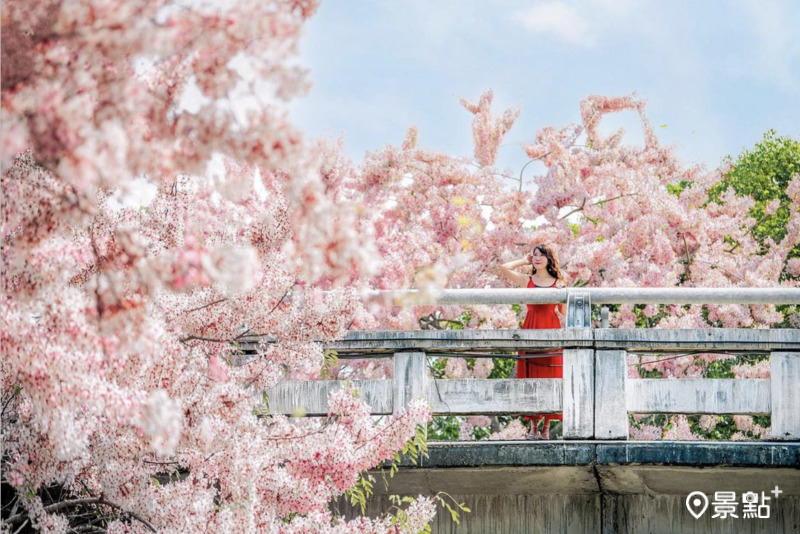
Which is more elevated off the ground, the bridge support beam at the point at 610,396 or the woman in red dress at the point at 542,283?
the woman in red dress at the point at 542,283

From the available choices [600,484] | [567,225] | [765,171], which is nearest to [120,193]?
[600,484]

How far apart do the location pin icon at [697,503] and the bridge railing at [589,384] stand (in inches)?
28.1

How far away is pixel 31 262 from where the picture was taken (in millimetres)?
3816

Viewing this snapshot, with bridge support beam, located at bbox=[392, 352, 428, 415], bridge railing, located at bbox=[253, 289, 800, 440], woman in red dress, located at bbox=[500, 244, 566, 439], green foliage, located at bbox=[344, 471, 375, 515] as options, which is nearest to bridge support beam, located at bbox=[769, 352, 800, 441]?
bridge railing, located at bbox=[253, 289, 800, 440]

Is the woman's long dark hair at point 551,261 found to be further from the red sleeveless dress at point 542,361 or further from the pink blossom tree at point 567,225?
the pink blossom tree at point 567,225

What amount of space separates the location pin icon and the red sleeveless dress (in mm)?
1133

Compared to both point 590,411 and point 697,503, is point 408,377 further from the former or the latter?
point 697,503

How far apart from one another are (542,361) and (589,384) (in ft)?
4.44

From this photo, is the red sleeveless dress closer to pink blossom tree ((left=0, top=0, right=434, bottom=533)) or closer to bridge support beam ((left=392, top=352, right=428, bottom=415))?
bridge support beam ((left=392, top=352, right=428, bottom=415))

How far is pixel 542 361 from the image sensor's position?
29.7 feet

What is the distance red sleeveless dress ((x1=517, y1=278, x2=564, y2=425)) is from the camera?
28.5ft

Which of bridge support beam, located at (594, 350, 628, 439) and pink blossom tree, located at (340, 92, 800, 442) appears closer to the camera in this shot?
bridge support beam, located at (594, 350, 628, 439)

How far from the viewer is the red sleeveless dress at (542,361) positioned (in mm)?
8680

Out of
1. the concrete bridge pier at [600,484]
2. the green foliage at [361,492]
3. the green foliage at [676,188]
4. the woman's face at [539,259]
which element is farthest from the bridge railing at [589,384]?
the green foliage at [676,188]
